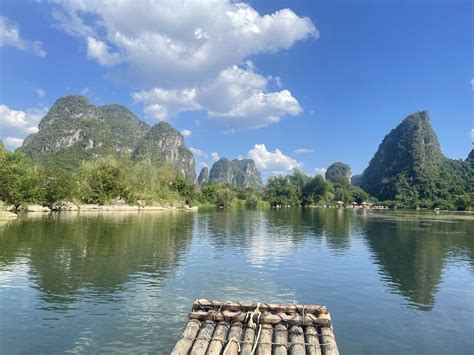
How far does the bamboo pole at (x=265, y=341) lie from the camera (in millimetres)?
8398

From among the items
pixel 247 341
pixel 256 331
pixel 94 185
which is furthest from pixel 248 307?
pixel 94 185

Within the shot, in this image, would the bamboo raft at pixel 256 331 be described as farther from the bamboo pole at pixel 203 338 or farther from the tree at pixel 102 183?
the tree at pixel 102 183

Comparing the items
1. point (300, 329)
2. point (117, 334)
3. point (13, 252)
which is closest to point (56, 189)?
point (13, 252)

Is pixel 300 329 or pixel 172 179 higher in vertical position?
pixel 172 179

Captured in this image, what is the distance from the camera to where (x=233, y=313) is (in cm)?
994

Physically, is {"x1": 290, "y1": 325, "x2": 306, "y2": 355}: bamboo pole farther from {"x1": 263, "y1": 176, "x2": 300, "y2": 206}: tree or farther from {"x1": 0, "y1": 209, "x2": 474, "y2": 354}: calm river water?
{"x1": 263, "y1": 176, "x2": 300, "y2": 206}: tree

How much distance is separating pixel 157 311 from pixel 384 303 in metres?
10.5

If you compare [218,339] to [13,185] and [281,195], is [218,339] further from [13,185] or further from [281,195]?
[281,195]

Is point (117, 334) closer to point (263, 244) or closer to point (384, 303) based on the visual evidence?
point (384, 303)

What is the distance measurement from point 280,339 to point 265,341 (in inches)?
15.0

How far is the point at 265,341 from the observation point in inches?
345

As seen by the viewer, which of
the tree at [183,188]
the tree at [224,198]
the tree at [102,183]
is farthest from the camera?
the tree at [224,198]

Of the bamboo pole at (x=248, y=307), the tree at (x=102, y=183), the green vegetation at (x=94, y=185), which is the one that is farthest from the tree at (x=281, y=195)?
the bamboo pole at (x=248, y=307)

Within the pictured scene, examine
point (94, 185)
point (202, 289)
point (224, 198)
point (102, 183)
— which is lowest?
point (202, 289)
